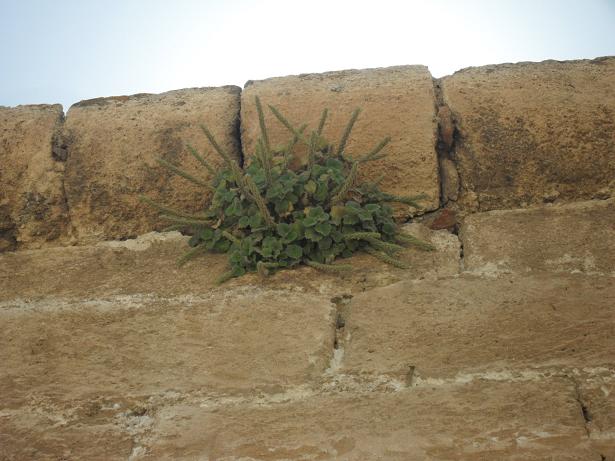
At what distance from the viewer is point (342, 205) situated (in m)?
2.64

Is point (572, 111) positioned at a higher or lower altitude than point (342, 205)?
higher

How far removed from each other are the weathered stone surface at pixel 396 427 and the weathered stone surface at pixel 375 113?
1.08 metres

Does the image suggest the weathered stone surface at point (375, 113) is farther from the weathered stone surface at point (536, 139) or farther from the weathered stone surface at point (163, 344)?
the weathered stone surface at point (163, 344)

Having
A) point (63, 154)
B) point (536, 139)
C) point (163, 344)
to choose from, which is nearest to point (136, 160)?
point (63, 154)

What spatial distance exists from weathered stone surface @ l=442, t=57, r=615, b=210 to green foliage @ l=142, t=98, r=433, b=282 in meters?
0.29

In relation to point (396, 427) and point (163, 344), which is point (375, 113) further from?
point (396, 427)

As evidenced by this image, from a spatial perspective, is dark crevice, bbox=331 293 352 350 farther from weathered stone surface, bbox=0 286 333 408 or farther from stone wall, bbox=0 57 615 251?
stone wall, bbox=0 57 615 251

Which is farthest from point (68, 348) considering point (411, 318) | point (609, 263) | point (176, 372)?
point (609, 263)

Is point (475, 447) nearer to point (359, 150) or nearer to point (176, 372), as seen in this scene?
point (176, 372)

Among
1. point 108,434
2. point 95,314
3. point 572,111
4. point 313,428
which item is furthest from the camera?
point 572,111

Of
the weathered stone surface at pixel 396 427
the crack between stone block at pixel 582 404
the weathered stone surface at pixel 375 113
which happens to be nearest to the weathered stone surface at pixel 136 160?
the weathered stone surface at pixel 375 113

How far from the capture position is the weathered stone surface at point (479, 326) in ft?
6.63

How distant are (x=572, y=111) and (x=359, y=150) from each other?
0.75 meters

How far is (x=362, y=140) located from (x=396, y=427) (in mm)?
1322
